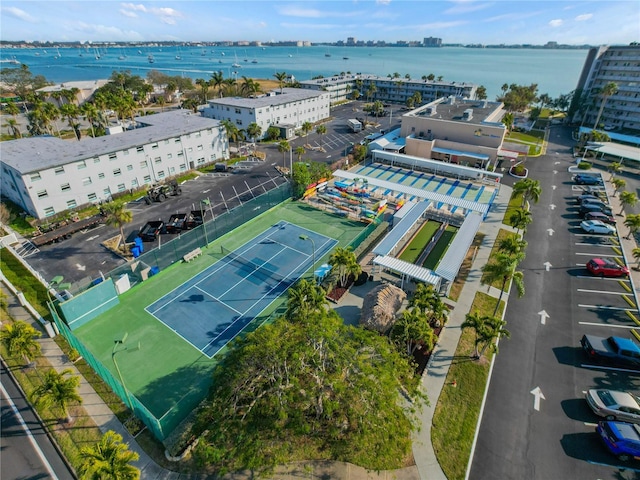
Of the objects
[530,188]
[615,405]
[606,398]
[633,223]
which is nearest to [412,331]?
[606,398]

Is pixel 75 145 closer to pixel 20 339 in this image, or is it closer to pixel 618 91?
pixel 20 339

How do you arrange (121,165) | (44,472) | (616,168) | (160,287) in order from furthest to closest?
(616,168)
(121,165)
(160,287)
(44,472)

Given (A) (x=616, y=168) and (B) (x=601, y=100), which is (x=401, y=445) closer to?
(A) (x=616, y=168)

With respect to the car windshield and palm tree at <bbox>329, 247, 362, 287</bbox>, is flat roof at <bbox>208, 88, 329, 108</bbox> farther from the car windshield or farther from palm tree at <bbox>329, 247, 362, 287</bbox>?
the car windshield

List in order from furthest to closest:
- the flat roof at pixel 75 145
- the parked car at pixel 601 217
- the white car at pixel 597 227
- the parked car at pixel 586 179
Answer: the parked car at pixel 586 179 → the parked car at pixel 601 217 → the flat roof at pixel 75 145 → the white car at pixel 597 227

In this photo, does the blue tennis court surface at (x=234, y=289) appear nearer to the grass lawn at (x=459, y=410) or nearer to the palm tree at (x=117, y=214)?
the palm tree at (x=117, y=214)

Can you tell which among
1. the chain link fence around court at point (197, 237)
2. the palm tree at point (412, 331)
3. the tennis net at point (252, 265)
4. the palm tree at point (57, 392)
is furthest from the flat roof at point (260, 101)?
the palm tree at point (57, 392)


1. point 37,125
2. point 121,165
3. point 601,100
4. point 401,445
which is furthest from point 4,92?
point 601,100

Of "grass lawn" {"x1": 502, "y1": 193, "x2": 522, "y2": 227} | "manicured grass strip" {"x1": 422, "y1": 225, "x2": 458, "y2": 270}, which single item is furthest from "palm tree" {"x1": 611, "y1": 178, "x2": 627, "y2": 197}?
"manicured grass strip" {"x1": 422, "y1": 225, "x2": 458, "y2": 270}
